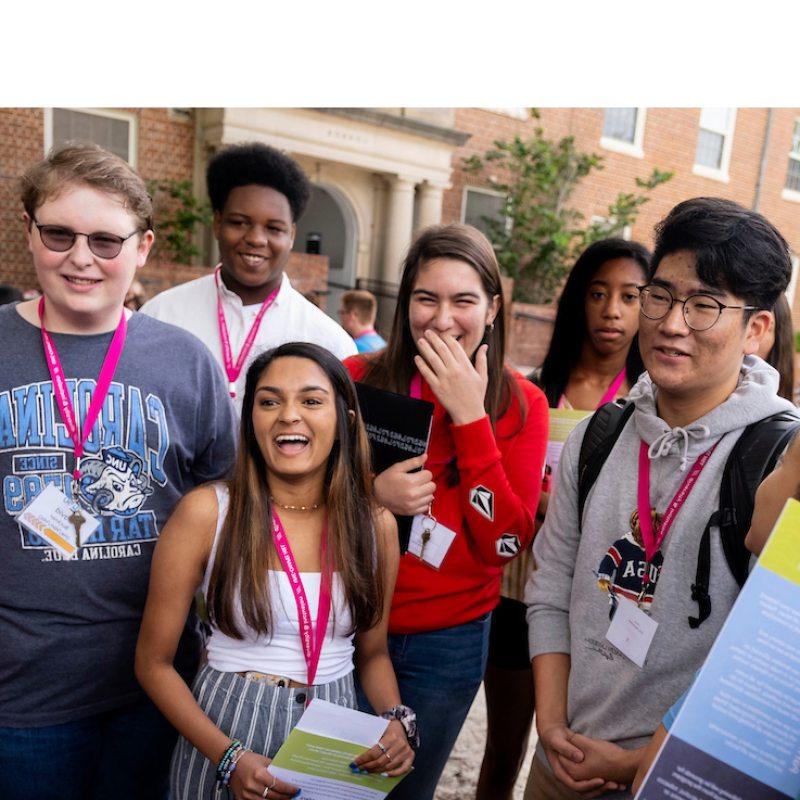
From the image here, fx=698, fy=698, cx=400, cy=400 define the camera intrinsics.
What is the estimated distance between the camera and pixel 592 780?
4.93ft

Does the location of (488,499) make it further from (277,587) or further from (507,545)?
(277,587)

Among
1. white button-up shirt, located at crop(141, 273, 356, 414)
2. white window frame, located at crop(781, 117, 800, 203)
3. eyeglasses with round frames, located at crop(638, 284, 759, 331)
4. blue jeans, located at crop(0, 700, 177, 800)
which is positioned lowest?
blue jeans, located at crop(0, 700, 177, 800)

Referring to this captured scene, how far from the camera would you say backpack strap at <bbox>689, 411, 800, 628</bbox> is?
1.33 m

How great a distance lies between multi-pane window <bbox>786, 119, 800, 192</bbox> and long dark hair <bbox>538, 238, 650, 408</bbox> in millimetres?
18409

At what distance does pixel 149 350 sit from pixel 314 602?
0.80 meters

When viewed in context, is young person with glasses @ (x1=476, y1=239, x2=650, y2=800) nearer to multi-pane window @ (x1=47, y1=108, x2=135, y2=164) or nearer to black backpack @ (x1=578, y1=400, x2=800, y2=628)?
black backpack @ (x1=578, y1=400, x2=800, y2=628)

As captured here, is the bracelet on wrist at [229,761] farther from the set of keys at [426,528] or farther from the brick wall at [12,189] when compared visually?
the brick wall at [12,189]

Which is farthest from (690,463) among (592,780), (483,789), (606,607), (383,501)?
(483,789)

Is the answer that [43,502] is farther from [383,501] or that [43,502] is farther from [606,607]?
[606,607]

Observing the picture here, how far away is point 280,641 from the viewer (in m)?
1.72

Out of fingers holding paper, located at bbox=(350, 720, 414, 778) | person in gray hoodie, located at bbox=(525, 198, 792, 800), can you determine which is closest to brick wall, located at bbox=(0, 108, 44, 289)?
fingers holding paper, located at bbox=(350, 720, 414, 778)

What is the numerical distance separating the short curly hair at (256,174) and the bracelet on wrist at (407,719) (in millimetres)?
2104

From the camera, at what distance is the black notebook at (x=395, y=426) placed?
194cm
